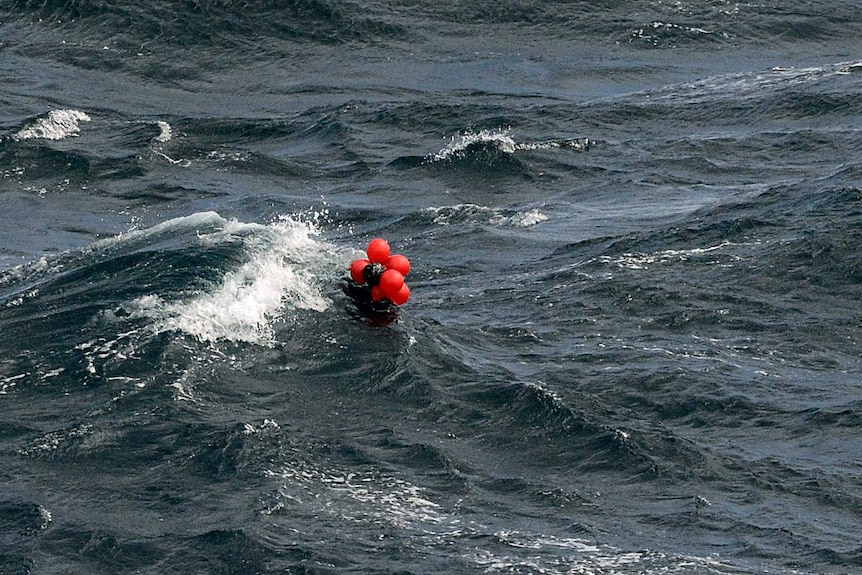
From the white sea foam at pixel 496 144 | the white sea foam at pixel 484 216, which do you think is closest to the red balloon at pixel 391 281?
the white sea foam at pixel 484 216

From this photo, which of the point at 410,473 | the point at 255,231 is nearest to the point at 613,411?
the point at 410,473

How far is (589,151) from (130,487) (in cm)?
2183

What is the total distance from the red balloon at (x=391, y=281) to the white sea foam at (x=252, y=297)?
2.12 m

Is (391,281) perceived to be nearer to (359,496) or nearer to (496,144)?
(359,496)

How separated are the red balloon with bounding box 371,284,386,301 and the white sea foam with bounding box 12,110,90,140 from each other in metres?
18.9

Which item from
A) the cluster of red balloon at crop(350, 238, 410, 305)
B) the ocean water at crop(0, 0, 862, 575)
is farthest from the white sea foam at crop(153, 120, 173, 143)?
the cluster of red balloon at crop(350, 238, 410, 305)

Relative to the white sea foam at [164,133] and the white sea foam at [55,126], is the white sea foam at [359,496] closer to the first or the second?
the white sea foam at [164,133]

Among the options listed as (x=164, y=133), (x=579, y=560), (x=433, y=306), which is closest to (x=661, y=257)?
(x=433, y=306)

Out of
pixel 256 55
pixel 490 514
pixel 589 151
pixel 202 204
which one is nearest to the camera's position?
pixel 490 514

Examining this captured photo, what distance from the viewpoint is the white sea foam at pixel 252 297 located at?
89.7 ft

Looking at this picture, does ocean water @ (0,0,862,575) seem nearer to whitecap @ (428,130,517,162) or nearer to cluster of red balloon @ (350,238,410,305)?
whitecap @ (428,130,517,162)

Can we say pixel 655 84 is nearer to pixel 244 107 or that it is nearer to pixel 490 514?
pixel 244 107

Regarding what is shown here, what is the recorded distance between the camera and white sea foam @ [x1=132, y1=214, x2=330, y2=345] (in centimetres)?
2733

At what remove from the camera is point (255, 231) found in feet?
103
